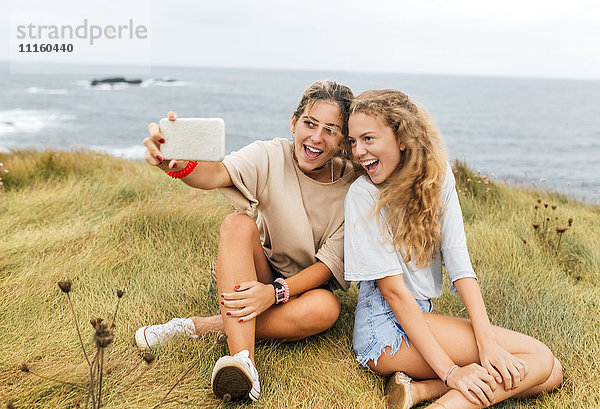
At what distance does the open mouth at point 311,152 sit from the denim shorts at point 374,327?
2.18 ft

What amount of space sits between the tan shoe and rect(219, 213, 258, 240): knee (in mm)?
935

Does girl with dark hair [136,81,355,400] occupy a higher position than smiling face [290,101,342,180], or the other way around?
smiling face [290,101,342,180]

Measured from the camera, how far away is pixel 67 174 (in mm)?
5059

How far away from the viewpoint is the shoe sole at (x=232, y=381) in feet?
6.68

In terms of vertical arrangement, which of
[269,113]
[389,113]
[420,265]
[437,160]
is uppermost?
[389,113]

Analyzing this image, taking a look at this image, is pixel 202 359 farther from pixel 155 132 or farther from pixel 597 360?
pixel 597 360

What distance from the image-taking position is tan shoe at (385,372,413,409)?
213 cm

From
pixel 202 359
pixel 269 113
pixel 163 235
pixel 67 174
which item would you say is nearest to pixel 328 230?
pixel 202 359

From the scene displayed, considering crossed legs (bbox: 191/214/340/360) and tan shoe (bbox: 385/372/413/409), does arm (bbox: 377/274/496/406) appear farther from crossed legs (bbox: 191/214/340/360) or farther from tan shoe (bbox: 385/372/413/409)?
crossed legs (bbox: 191/214/340/360)

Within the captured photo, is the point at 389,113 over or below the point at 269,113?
over

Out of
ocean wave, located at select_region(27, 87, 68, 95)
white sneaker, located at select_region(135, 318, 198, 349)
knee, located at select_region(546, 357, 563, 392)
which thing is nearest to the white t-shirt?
knee, located at select_region(546, 357, 563, 392)

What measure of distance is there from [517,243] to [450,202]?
1.66m

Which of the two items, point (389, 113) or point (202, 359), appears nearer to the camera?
point (389, 113)

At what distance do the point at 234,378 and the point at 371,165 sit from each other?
109 cm
